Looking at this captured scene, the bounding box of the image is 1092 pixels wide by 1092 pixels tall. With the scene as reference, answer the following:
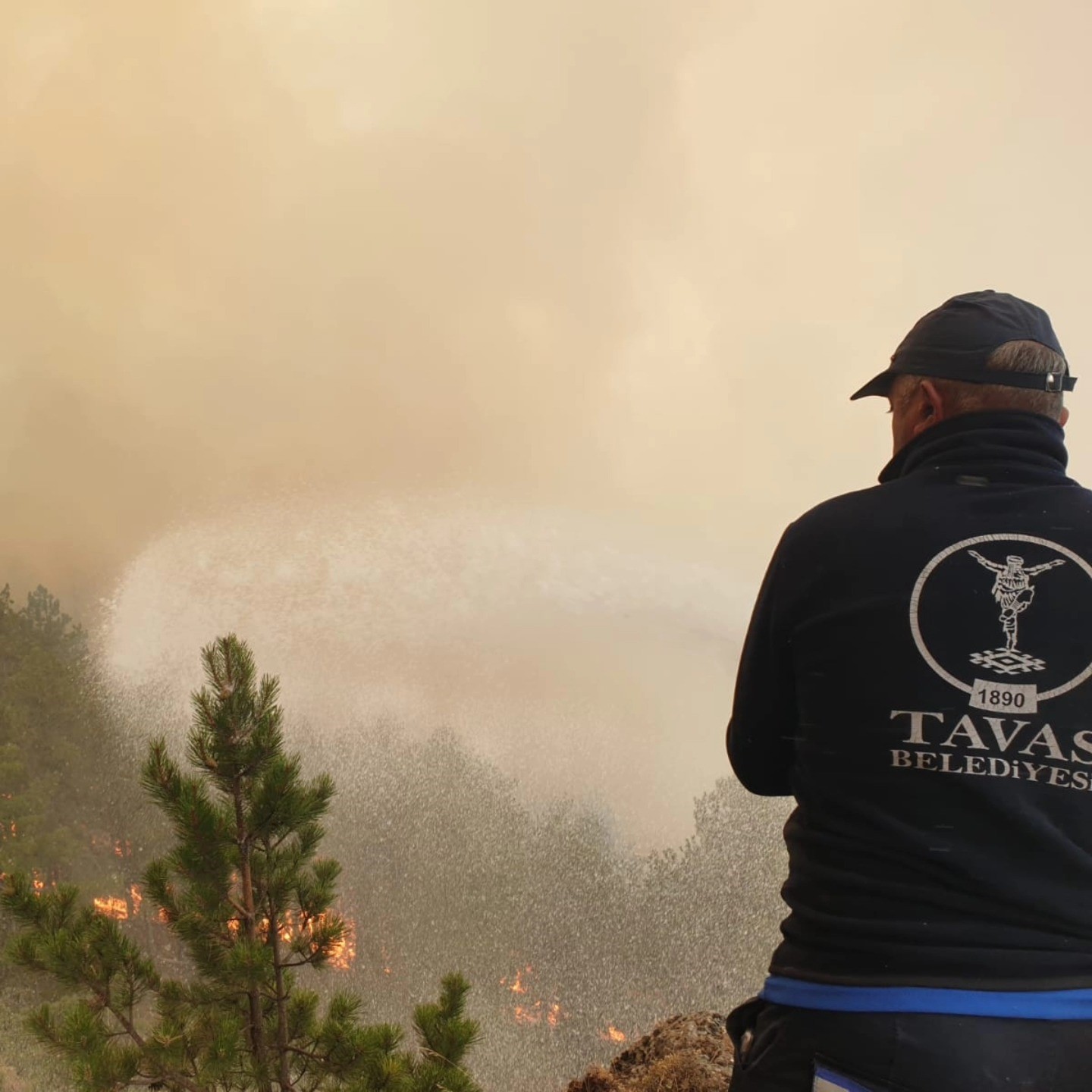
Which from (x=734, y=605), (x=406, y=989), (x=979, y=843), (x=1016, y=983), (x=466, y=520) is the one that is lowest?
(x=406, y=989)

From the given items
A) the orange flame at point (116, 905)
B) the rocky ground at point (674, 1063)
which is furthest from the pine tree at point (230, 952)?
the orange flame at point (116, 905)

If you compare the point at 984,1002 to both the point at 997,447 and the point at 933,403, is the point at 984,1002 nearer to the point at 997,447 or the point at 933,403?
the point at 997,447

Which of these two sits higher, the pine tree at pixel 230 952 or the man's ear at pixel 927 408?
the man's ear at pixel 927 408

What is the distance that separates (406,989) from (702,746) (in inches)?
70.1

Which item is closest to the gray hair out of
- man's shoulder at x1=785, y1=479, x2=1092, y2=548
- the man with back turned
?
the man with back turned

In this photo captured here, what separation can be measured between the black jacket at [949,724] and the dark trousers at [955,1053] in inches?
1.6

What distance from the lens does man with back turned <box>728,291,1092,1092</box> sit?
0.94 metres

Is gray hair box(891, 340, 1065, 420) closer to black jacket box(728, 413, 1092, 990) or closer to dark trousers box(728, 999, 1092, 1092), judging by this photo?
black jacket box(728, 413, 1092, 990)

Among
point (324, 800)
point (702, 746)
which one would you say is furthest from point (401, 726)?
point (324, 800)

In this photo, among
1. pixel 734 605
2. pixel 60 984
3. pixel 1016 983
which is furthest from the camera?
pixel 734 605

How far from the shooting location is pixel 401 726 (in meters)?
4.51

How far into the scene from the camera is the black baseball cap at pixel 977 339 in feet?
3.89

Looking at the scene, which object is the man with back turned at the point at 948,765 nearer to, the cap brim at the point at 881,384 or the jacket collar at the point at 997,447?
the jacket collar at the point at 997,447

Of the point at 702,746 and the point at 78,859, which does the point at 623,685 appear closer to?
the point at 702,746
